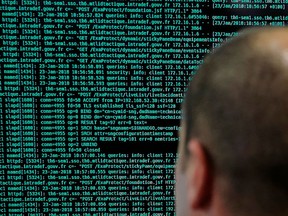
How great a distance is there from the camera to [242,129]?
629mm

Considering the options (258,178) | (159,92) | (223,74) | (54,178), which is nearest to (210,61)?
(223,74)

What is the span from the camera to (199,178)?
67 centimetres

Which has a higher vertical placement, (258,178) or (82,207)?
(258,178)

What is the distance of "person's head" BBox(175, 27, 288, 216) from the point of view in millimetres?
614

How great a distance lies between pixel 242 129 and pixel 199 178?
3.7 inches

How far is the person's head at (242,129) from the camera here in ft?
2.01

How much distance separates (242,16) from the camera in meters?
1.56

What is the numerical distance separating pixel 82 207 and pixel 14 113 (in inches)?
14.3

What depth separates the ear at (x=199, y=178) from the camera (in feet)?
Answer: 2.16

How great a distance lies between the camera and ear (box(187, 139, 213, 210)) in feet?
2.16

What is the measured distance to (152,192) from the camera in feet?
5.07

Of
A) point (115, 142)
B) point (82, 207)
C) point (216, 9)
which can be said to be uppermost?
point (216, 9)

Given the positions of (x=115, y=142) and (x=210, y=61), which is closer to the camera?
(x=210, y=61)

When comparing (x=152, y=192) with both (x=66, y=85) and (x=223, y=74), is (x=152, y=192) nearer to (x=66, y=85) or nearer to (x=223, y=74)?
(x=66, y=85)
